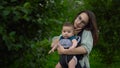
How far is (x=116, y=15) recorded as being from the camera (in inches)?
348

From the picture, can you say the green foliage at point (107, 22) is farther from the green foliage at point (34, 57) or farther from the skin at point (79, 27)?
the skin at point (79, 27)

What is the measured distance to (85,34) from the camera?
4.96 meters

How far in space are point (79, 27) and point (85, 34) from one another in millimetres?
102

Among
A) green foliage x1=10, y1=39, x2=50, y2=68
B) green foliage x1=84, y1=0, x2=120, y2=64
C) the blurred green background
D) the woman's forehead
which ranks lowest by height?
green foliage x1=84, y1=0, x2=120, y2=64

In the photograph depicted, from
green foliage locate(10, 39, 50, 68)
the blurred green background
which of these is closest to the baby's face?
the blurred green background

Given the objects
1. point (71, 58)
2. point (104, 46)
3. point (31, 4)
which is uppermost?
point (31, 4)

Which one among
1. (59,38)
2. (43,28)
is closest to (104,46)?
(43,28)

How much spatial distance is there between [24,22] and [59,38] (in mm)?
600

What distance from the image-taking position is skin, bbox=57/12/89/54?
483cm

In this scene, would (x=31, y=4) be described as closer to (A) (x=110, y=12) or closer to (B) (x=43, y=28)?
(B) (x=43, y=28)

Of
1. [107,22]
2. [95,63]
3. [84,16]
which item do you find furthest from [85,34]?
[95,63]

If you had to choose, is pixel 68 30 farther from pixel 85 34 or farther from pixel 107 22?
pixel 107 22

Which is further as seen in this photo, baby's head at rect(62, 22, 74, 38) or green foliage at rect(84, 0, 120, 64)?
green foliage at rect(84, 0, 120, 64)

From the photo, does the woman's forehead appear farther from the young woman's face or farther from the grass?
the grass
